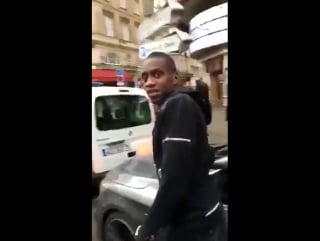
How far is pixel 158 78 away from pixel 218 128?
26 cm

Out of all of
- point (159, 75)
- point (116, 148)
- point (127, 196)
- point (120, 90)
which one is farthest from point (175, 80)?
point (127, 196)

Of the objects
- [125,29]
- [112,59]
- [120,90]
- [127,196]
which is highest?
[125,29]

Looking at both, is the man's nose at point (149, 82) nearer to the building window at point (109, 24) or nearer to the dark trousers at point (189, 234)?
the building window at point (109, 24)

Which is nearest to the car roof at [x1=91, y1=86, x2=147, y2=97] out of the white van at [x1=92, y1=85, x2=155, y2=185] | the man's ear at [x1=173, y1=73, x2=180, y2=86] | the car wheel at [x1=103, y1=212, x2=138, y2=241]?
the white van at [x1=92, y1=85, x2=155, y2=185]

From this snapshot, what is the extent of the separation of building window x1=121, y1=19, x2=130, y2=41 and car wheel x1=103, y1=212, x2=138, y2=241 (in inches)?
24.1

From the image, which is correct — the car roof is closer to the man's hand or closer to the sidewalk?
the sidewalk

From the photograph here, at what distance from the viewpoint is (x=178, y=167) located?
1281 mm

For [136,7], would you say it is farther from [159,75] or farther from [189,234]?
[189,234]

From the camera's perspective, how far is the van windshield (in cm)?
134

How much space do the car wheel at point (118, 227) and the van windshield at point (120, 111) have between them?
316mm

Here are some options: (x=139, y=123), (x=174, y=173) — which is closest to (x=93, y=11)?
(x=139, y=123)

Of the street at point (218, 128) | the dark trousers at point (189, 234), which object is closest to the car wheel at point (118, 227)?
the dark trousers at point (189, 234)
